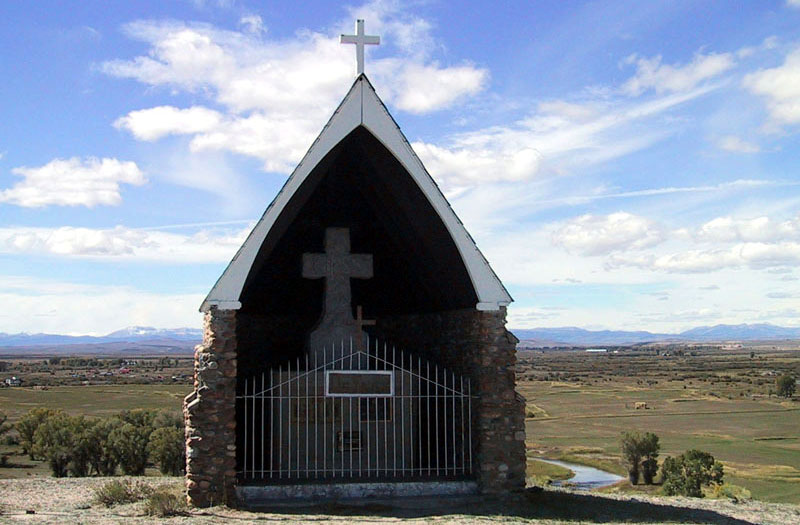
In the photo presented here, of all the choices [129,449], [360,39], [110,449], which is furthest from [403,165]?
[110,449]

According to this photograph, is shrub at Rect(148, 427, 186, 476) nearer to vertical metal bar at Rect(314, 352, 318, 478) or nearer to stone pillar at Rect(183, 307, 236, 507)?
vertical metal bar at Rect(314, 352, 318, 478)

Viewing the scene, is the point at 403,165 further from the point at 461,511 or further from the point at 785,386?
the point at 785,386

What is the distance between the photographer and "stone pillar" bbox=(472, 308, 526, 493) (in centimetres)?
1276

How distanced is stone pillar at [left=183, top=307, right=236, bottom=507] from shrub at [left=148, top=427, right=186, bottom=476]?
35.2 ft

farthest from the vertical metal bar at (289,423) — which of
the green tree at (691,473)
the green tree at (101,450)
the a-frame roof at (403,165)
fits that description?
the green tree at (691,473)

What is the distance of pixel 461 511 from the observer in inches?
462

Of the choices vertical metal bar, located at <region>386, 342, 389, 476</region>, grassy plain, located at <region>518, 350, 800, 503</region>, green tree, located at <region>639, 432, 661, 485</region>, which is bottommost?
grassy plain, located at <region>518, 350, 800, 503</region>

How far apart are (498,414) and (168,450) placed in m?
12.5

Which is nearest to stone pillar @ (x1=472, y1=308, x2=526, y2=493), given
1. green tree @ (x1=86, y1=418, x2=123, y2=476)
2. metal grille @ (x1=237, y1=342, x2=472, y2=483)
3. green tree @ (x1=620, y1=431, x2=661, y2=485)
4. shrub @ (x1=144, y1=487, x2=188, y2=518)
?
metal grille @ (x1=237, y1=342, x2=472, y2=483)

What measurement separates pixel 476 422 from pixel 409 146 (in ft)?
14.9

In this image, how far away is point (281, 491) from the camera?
489 inches

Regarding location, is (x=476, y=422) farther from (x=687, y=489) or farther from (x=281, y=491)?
(x=687, y=489)

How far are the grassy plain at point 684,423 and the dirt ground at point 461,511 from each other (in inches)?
475

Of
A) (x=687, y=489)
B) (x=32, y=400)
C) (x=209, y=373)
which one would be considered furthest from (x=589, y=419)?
(x=209, y=373)
